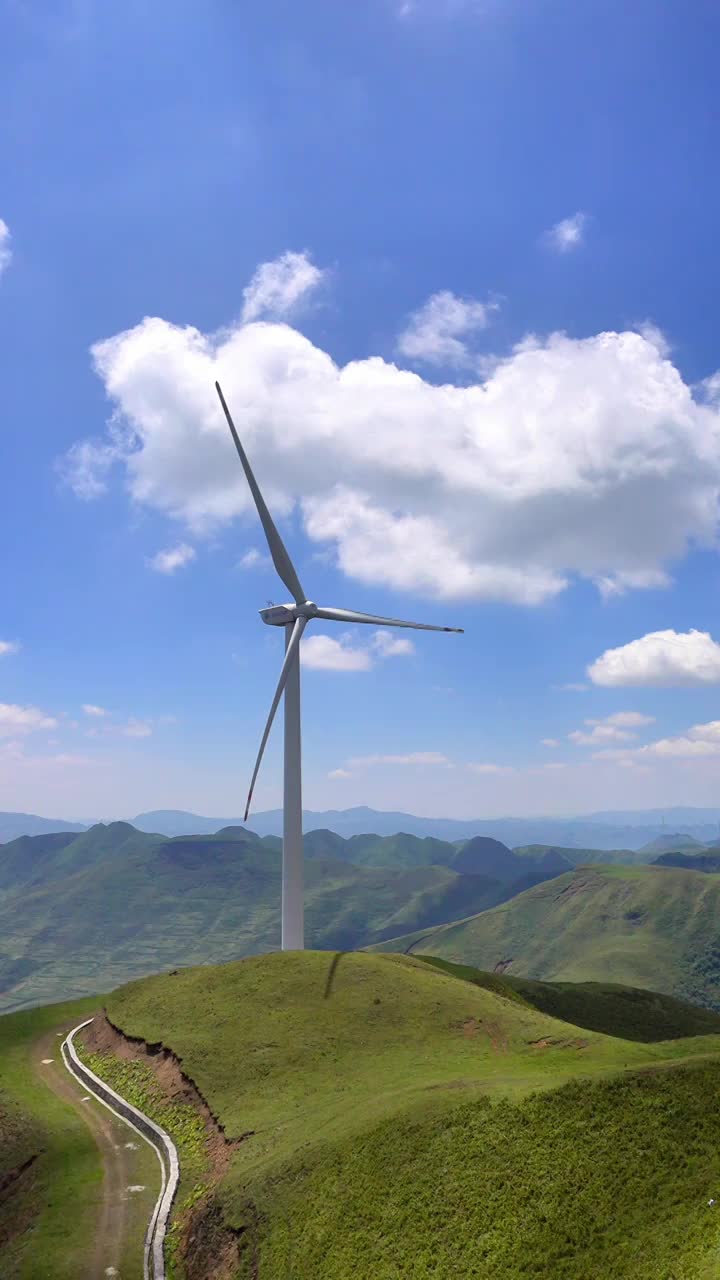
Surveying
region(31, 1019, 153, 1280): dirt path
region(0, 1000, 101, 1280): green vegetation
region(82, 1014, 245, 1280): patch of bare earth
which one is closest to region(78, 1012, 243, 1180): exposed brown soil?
region(82, 1014, 245, 1280): patch of bare earth

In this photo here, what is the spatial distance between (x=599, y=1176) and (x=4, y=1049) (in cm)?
6751

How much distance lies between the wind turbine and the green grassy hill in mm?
18583

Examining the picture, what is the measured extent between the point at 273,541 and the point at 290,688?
16586mm

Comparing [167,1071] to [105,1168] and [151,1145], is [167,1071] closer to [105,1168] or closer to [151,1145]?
[151,1145]

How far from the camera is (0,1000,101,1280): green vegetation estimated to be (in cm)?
4144

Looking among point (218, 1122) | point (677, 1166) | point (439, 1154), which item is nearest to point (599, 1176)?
point (677, 1166)

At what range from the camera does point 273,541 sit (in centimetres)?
8750

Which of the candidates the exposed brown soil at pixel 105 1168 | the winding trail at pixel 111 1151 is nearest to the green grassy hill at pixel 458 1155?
the winding trail at pixel 111 1151

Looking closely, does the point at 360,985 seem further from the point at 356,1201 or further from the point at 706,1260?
the point at 706,1260

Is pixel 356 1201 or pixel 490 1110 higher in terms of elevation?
pixel 490 1110

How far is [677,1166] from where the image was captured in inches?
1259

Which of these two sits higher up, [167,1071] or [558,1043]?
[558,1043]

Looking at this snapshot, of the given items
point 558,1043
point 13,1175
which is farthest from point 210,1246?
point 558,1043

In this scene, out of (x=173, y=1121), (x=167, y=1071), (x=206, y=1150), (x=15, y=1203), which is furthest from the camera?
(x=167, y=1071)
